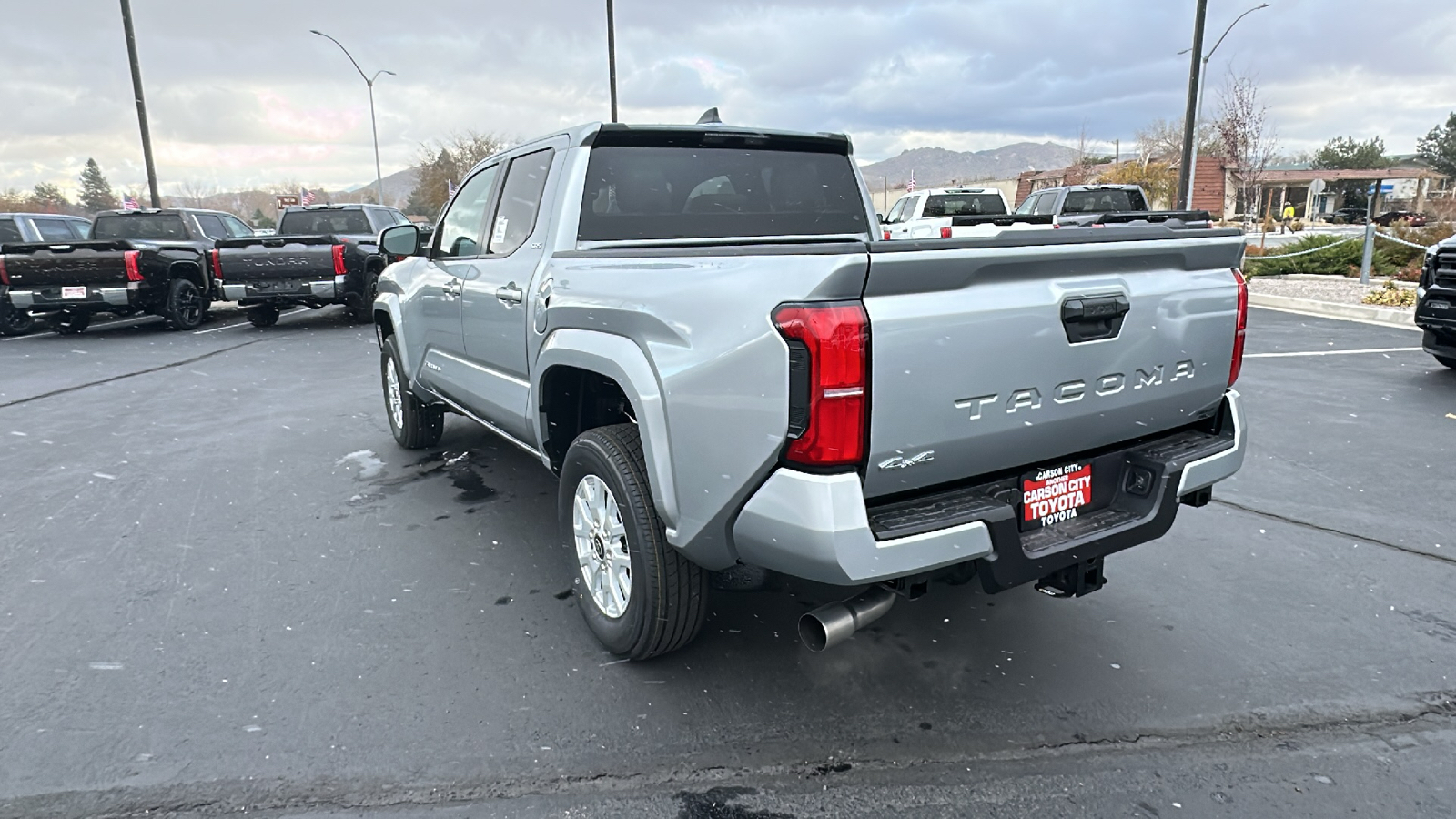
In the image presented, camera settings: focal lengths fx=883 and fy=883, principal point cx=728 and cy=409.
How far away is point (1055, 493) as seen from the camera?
272 centimetres

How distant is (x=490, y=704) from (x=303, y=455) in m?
3.85

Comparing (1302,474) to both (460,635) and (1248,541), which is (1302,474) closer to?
(1248,541)

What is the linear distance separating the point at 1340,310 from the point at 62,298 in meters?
18.2

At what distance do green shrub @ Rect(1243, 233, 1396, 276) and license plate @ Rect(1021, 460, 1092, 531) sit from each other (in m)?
17.3

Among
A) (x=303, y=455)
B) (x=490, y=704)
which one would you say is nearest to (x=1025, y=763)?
(x=490, y=704)

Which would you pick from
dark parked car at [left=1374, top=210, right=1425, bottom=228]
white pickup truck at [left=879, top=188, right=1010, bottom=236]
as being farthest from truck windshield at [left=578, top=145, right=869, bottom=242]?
dark parked car at [left=1374, top=210, right=1425, bottom=228]

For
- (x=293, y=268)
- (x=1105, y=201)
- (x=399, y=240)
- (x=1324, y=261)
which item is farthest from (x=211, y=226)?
(x=1324, y=261)

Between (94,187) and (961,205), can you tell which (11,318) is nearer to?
(961,205)

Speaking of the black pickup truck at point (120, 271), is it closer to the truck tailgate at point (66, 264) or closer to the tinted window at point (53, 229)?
the truck tailgate at point (66, 264)

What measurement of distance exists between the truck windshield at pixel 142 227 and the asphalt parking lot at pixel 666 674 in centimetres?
1090

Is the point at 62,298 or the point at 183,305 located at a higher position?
the point at 62,298

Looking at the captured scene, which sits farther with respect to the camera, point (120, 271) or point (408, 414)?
point (120, 271)

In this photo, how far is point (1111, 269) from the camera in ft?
8.86

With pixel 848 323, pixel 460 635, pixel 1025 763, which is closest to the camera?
pixel 848 323
